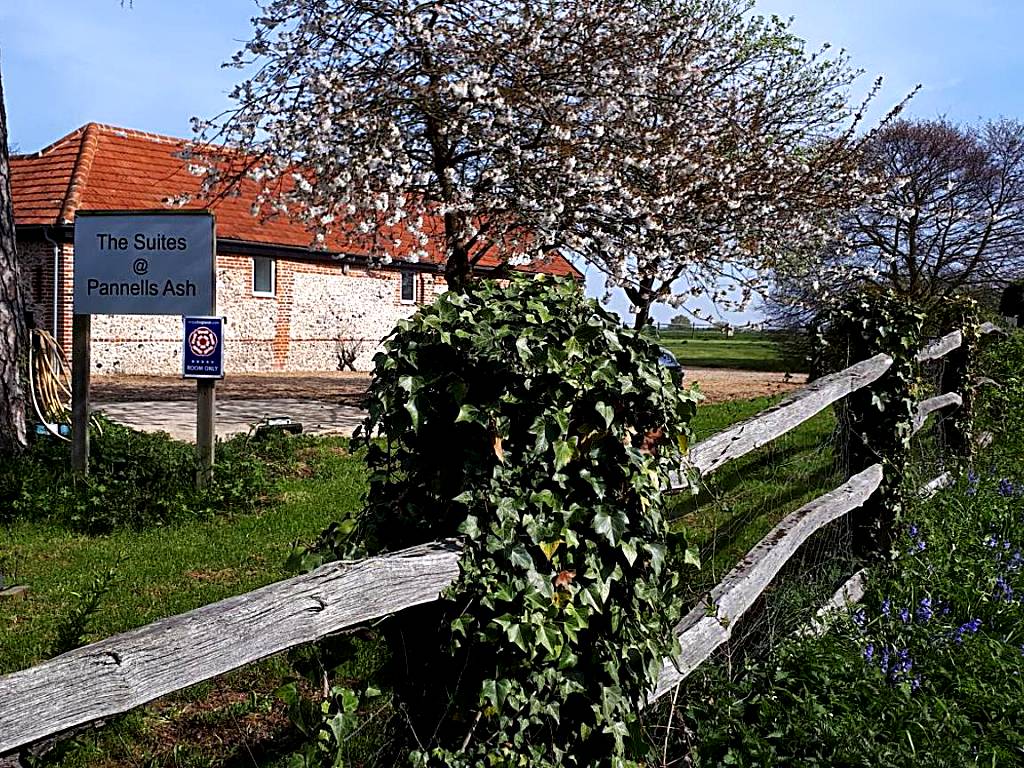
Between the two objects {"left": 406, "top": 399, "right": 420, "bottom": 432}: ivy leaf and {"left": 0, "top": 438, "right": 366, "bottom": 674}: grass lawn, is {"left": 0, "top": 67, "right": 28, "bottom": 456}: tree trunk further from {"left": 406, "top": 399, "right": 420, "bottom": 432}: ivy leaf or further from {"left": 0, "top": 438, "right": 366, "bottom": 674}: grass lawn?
{"left": 406, "top": 399, "right": 420, "bottom": 432}: ivy leaf

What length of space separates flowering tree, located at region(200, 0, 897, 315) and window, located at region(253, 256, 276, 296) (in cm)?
1025

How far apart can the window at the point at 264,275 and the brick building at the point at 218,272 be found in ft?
0.08

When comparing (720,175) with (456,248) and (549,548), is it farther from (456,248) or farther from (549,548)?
(549,548)

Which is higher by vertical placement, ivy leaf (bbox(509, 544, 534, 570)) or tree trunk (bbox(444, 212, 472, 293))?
tree trunk (bbox(444, 212, 472, 293))

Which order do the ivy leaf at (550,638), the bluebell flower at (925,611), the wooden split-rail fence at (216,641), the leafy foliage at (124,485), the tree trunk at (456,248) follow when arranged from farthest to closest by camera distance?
the tree trunk at (456,248)
the leafy foliage at (124,485)
the bluebell flower at (925,611)
the ivy leaf at (550,638)
the wooden split-rail fence at (216,641)

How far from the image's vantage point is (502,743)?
2.43 metres

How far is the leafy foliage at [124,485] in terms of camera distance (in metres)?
7.00

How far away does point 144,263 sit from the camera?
814 cm

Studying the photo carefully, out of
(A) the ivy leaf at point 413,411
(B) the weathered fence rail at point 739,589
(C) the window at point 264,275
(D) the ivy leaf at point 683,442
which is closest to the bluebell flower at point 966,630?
(B) the weathered fence rail at point 739,589

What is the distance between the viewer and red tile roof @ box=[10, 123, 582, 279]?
2098cm

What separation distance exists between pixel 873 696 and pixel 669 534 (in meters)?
1.27

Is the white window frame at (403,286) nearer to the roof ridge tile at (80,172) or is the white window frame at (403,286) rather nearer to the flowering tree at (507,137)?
the roof ridge tile at (80,172)

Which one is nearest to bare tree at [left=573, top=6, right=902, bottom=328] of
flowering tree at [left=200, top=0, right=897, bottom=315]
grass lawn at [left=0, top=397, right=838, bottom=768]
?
flowering tree at [left=200, top=0, right=897, bottom=315]

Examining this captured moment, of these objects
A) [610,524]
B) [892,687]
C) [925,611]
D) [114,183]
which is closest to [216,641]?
[610,524]
